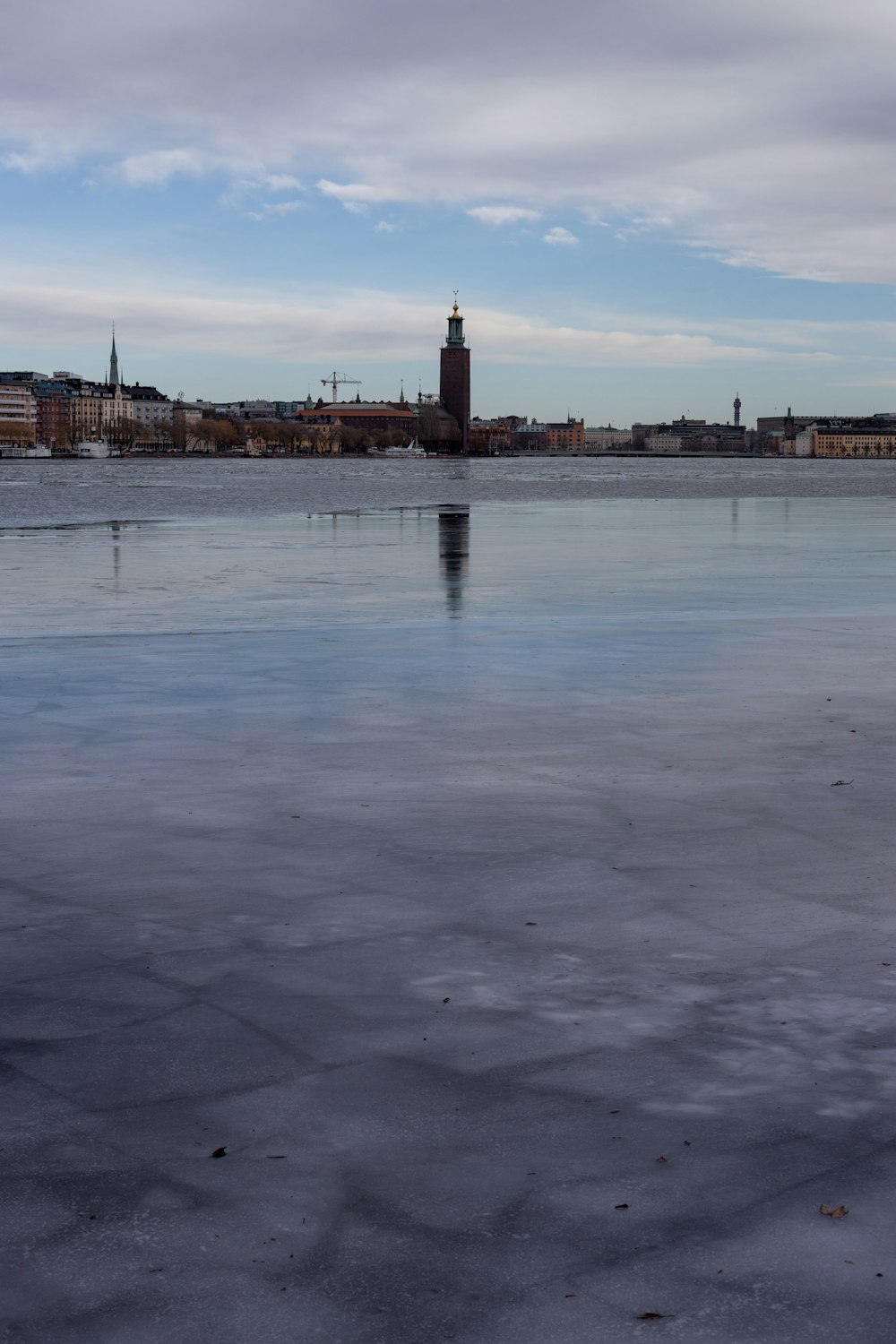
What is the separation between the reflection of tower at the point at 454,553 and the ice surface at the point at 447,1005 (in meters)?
5.33

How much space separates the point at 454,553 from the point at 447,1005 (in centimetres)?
1777

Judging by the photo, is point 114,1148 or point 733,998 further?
point 733,998

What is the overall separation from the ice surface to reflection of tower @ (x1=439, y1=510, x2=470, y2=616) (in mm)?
5335

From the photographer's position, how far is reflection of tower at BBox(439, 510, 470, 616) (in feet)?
49.7

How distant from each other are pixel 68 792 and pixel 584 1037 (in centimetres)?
340

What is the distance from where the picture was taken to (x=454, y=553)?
853 inches

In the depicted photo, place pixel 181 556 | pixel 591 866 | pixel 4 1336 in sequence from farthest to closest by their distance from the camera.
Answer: pixel 181 556, pixel 591 866, pixel 4 1336

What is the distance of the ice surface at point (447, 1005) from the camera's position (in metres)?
2.79

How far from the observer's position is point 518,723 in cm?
810

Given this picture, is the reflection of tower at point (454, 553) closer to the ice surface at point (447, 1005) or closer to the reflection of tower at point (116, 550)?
the reflection of tower at point (116, 550)

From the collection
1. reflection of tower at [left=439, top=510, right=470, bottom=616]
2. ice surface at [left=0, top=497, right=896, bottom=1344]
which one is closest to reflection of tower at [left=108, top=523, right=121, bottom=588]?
reflection of tower at [left=439, top=510, right=470, bottom=616]

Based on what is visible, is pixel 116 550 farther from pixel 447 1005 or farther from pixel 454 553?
pixel 447 1005

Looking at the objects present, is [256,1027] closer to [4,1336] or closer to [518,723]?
[4,1336]

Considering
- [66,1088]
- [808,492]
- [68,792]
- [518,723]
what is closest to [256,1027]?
[66,1088]
